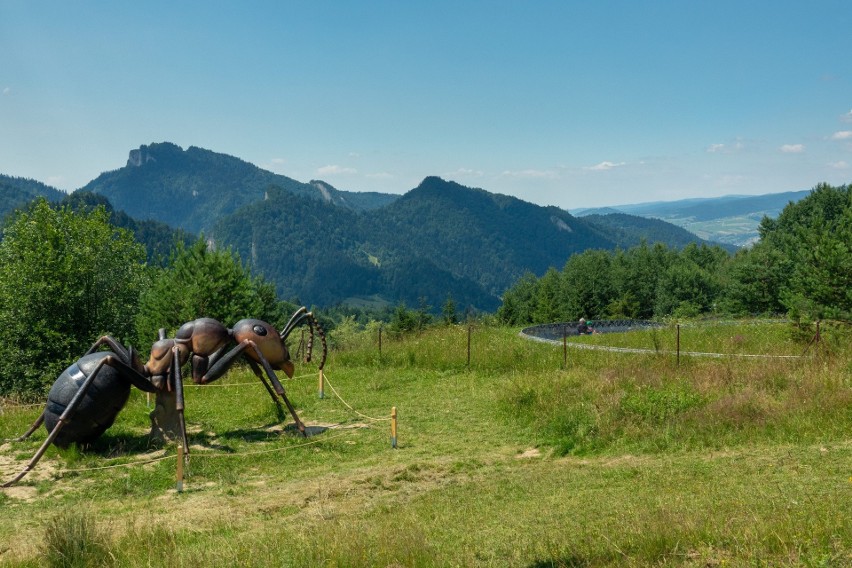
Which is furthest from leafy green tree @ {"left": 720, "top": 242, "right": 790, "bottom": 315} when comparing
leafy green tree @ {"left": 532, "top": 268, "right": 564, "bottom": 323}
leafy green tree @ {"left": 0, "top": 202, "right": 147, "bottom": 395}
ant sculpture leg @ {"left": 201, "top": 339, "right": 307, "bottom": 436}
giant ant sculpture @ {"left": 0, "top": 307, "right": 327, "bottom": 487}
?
ant sculpture leg @ {"left": 201, "top": 339, "right": 307, "bottom": 436}

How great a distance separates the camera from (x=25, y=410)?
59.0ft

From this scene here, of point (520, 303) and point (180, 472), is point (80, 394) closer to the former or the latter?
point (180, 472)

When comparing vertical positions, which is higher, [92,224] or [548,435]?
[92,224]

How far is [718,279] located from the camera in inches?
3130

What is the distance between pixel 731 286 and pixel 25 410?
5974 cm

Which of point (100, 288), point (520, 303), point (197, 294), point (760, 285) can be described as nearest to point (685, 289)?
point (760, 285)

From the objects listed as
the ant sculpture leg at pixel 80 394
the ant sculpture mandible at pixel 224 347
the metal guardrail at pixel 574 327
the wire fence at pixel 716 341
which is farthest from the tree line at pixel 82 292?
the ant sculpture leg at pixel 80 394

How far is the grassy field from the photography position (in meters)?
6.61

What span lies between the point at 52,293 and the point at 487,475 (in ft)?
98.8

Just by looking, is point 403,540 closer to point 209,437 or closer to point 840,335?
point 209,437

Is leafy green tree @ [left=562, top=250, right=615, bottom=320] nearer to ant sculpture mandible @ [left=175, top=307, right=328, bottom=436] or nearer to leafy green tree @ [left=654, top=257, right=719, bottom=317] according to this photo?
leafy green tree @ [left=654, top=257, right=719, bottom=317]

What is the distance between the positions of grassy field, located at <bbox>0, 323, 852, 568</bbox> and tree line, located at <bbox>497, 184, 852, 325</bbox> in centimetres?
1540

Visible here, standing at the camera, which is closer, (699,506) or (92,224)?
(699,506)

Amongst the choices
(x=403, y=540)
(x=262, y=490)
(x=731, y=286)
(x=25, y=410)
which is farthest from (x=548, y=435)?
(x=731, y=286)
